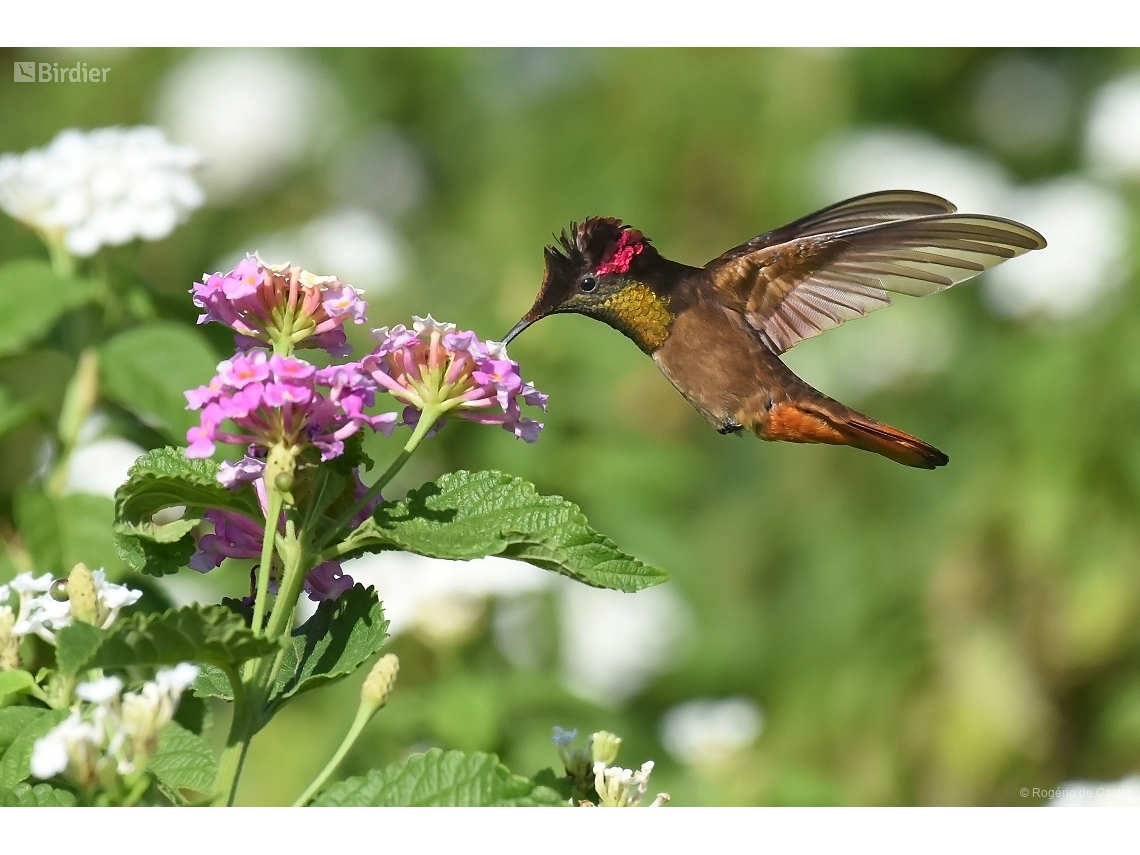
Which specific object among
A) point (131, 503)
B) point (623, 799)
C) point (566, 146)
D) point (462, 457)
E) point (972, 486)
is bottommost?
point (623, 799)

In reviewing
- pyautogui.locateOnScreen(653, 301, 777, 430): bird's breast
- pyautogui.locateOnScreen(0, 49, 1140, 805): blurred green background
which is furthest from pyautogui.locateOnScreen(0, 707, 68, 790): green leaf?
pyautogui.locateOnScreen(0, 49, 1140, 805): blurred green background

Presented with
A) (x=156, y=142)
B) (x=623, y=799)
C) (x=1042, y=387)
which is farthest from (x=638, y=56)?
(x=623, y=799)

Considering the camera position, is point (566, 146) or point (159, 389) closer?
point (159, 389)

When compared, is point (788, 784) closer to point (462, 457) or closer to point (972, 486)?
point (462, 457)

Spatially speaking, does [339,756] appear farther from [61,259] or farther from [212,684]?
[61,259]

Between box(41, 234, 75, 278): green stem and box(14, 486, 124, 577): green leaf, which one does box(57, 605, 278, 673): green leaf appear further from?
box(41, 234, 75, 278): green stem

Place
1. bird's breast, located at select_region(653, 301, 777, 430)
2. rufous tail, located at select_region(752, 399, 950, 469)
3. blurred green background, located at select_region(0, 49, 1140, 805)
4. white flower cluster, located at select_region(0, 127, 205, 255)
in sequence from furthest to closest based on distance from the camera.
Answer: blurred green background, located at select_region(0, 49, 1140, 805), white flower cluster, located at select_region(0, 127, 205, 255), bird's breast, located at select_region(653, 301, 777, 430), rufous tail, located at select_region(752, 399, 950, 469)
